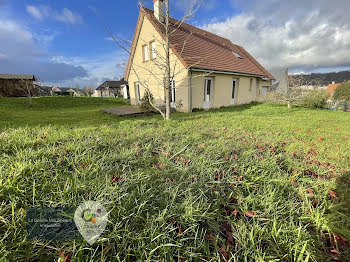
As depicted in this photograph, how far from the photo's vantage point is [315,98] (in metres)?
12.9

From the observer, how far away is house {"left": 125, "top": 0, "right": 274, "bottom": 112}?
981 centimetres

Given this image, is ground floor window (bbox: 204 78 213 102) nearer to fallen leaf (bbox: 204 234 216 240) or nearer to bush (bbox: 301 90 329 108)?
bush (bbox: 301 90 329 108)

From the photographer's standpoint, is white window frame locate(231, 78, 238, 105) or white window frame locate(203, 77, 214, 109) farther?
white window frame locate(231, 78, 238, 105)

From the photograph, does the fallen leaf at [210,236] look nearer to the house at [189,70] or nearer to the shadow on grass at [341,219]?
the shadow on grass at [341,219]

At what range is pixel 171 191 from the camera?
170 centimetres

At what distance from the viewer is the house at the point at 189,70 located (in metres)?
9.81

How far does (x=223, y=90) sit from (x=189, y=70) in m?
3.87

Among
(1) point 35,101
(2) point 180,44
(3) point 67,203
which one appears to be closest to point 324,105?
(2) point 180,44

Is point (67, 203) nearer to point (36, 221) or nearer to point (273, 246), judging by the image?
point (36, 221)

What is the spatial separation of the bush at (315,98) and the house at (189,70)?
13.9 feet

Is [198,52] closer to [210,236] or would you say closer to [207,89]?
[207,89]

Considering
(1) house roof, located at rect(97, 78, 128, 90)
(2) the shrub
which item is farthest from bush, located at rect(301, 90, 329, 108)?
(1) house roof, located at rect(97, 78, 128, 90)

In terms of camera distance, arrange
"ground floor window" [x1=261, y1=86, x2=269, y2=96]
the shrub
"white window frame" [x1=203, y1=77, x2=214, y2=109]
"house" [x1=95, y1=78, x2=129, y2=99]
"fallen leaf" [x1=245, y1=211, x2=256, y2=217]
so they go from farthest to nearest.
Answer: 1. "house" [x1=95, y1=78, x2=129, y2=99]
2. the shrub
3. "ground floor window" [x1=261, y1=86, x2=269, y2=96]
4. "white window frame" [x1=203, y1=77, x2=214, y2=109]
5. "fallen leaf" [x1=245, y1=211, x2=256, y2=217]

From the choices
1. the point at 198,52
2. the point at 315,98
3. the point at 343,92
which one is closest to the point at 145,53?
the point at 198,52
